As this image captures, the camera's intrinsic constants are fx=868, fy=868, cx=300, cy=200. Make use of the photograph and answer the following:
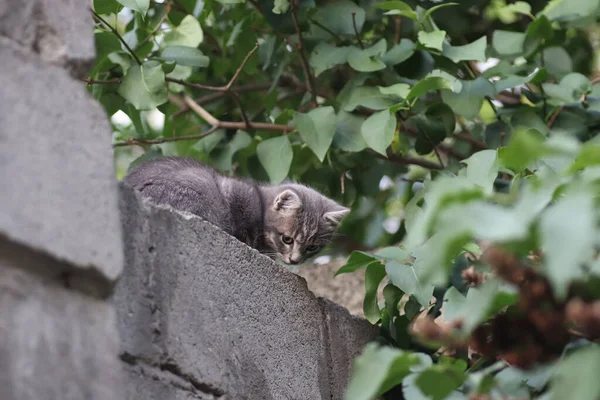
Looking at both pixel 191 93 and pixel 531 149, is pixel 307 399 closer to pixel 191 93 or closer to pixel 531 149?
pixel 531 149

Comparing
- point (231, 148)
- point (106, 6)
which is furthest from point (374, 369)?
point (231, 148)

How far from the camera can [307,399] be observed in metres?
2.65

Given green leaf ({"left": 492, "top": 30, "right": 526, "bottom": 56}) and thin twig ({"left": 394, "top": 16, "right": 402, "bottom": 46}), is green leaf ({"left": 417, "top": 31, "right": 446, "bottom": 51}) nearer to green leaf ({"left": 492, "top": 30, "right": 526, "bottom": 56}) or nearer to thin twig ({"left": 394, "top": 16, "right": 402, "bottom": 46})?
green leaf ({"left": 492, "top": 30, "right": 526, "bottom": 56})

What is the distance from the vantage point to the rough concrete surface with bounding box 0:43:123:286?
5.08 feet

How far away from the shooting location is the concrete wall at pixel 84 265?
5.07 feet

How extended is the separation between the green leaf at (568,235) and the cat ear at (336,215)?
2.97 m

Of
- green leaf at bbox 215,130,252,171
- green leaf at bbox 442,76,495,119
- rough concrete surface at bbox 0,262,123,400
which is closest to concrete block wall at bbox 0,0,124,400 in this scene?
rough concrete surface at bbox 0,262,123,400

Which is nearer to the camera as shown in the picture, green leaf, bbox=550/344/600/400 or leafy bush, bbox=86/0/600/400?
green leaf, bbox=550/344/600/400

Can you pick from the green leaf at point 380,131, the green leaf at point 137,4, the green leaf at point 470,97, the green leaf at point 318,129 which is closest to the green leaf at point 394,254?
the green leaf at point 380,131

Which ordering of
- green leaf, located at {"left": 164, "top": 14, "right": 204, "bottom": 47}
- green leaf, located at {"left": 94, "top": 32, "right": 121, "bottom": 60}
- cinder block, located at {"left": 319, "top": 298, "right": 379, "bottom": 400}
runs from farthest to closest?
Answer: green leaf, located at {"left": 164, "top": 14, "right": 204, "bottom": 47} → green leaf, located at {"left": 94, "top": 32, "right": 121, "bottom": 60} → cinder block, located at {"left": 319, "top": 298, "right": 379, "bottom": 400}

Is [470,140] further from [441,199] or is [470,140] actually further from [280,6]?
[441,199]

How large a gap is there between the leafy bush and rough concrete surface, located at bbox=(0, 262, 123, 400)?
1.61 ft

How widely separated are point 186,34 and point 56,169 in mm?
2148

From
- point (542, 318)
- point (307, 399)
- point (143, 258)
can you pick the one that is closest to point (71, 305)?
point (143, 258)
